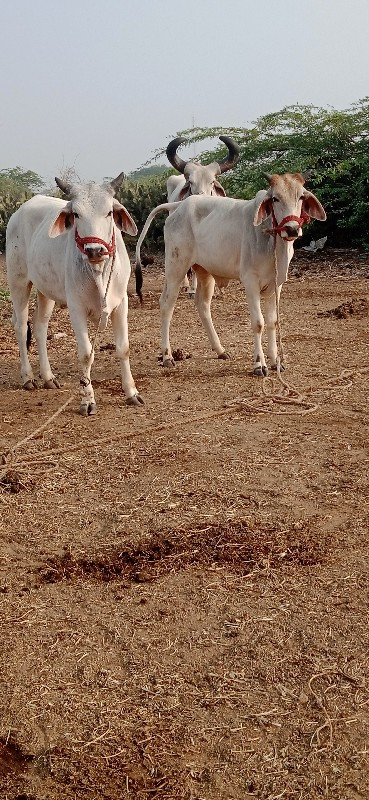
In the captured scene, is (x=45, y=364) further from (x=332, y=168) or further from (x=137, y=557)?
(x=332, y=168)

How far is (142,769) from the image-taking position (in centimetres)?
254

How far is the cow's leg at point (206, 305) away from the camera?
783cm

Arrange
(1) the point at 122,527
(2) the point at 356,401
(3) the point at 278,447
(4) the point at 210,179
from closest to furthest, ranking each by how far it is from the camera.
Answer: (1) the point at 122,527, (3) the point at 278,447, (2) the point at 356,401, (4) the point at 210,179

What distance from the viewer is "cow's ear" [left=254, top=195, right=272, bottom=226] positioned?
6.63 m

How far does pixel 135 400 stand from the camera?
6496 mm

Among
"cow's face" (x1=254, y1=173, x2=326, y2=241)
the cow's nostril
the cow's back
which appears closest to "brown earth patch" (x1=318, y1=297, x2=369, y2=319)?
"cow's face" (x1=254, y1=173, x2=326, y2=241)

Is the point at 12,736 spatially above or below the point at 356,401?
above

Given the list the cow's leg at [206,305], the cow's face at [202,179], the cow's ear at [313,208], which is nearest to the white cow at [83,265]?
the cow's leg at [206,305]

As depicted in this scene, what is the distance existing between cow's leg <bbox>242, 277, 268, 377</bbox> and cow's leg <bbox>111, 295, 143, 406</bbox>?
1128 millimetres

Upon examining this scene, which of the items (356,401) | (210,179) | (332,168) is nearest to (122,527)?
(356,401)

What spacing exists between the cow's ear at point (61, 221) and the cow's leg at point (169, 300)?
1.77 m

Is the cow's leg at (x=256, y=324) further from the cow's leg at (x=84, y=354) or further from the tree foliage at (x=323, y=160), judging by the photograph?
the tree foliage at (x=323, y=160)

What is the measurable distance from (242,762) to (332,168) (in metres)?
13.4

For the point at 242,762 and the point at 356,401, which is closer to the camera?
the point at 242,762
